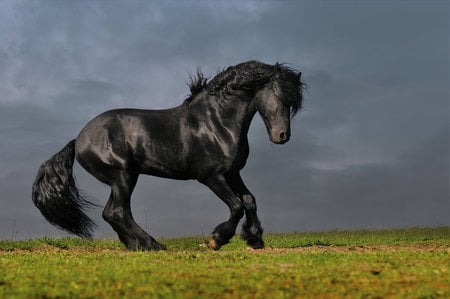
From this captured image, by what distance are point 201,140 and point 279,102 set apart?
156 cm

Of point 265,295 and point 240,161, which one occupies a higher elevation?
point 240,161

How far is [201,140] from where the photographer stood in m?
12.5

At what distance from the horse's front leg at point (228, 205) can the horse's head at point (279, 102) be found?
132 centimetres

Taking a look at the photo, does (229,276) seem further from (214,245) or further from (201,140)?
(201,140)

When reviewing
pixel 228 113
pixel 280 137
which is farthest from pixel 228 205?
pixel 228 113

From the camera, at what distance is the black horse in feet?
40.9

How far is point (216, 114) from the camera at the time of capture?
499 inches

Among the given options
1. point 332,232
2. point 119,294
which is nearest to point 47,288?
point 119,294

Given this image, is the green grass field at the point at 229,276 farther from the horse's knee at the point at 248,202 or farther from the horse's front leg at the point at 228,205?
the horse's knee at the point at 248,202

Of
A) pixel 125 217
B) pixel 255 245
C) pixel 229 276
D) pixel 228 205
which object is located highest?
pixel 228 205

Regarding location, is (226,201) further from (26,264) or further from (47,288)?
(47,288)

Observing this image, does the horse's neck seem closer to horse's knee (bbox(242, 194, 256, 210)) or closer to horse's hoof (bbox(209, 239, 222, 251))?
horse's knee (bbox(242, 194, 256, 210))

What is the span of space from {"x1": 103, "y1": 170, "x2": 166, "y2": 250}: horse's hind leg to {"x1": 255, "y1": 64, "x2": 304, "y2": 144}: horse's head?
8.85 ft

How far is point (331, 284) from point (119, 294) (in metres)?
2.34
